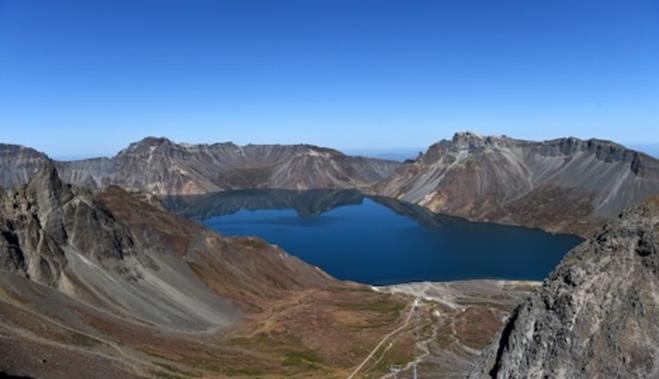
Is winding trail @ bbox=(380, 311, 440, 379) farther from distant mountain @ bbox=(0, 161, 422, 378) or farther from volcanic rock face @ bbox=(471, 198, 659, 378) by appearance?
volcanic rock face @ bbox=(471, 198, 659, 378)

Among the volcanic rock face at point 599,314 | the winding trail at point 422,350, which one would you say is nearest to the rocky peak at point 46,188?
the winding trail at point 422,350

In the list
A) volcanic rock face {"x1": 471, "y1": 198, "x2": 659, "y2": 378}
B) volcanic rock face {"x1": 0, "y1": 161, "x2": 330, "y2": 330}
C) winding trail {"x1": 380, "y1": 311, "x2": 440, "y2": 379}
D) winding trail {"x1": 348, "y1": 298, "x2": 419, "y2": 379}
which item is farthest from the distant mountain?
volcanic rock face {"x1": 471, "y1": 198, "x2": 659, "y2": 378}

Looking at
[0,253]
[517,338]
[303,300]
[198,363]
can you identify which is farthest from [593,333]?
[303,300]

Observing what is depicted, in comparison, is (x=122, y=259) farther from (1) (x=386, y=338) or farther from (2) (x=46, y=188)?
(1) (x=386, y=338)

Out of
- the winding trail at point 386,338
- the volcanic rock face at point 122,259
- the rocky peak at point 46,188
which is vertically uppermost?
the rocky peak at point 46,188

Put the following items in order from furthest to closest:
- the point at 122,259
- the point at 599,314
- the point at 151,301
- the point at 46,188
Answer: the point at 122,259 < the point at 46,188 < the point at 151,301 < the point at 599,314

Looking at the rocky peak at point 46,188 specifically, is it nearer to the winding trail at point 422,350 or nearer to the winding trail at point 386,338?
the winding trail at point 386,338

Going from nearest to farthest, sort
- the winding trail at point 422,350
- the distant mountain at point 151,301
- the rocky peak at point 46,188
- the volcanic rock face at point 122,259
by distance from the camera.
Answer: the distant mountain at point 151,301, the winding trail at point 422,350, the volcanic rock face at point 122,259, the rocky peak at point 46,188

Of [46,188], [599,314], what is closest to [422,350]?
[599,314]
